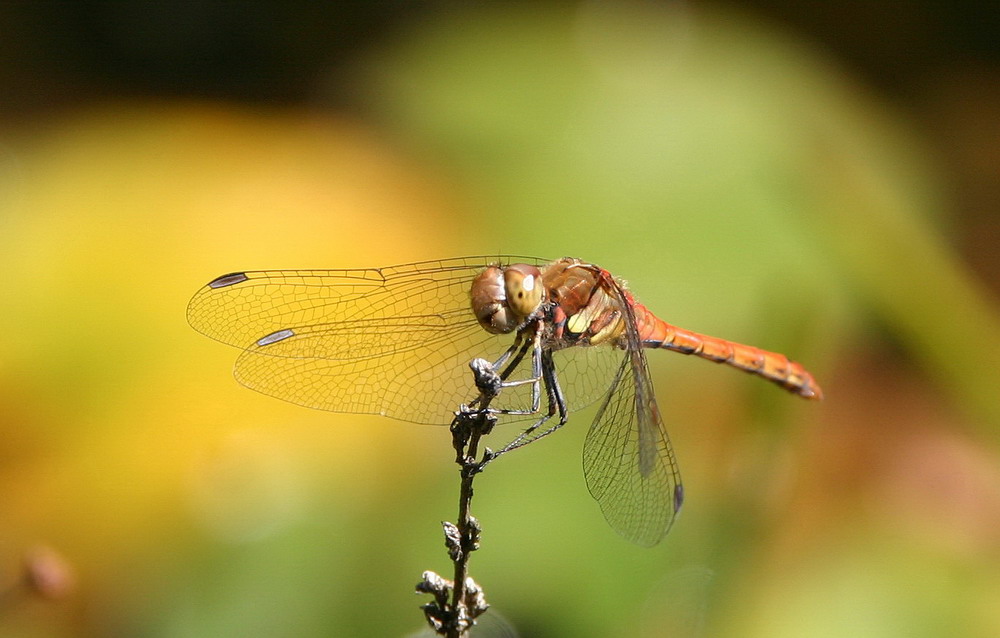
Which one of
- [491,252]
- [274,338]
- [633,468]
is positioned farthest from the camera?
[491,252]

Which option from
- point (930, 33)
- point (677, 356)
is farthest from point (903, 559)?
point (930, 33)

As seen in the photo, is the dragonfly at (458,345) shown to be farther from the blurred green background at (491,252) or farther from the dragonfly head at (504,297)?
the blurred green background at (491,252)

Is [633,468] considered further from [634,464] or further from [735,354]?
[735,354]

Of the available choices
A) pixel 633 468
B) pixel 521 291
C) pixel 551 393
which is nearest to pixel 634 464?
pixel 633 468

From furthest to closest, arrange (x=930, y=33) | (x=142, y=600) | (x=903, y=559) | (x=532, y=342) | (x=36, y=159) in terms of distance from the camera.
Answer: (x=930, y=33) < (x=36, y=159) < (x=903, y=559) < (x=142, y=600) < (x=532, y=342)

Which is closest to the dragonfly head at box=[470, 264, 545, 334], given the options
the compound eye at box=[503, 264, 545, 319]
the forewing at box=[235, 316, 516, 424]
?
the compound eye at box=[503, 264, 545, 319]

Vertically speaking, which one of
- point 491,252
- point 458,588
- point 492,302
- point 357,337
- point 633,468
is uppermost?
point 491,252

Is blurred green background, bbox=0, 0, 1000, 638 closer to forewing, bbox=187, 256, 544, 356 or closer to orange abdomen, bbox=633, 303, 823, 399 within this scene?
orange abdomen, bbox=633, 303, 823, 399

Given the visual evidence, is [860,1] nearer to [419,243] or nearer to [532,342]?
[419,243]
